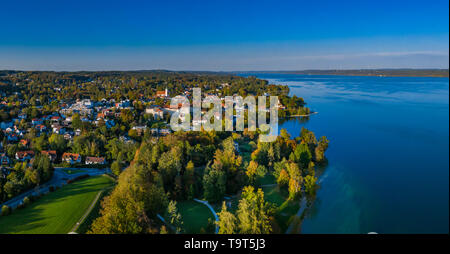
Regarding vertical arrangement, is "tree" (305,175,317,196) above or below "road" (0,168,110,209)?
above

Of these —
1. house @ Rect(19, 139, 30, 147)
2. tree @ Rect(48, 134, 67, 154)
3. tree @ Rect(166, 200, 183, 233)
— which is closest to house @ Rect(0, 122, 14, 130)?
house @ Rect(19, 139, 30, 147)

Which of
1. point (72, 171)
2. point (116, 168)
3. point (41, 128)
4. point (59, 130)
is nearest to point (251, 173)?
point (116, 168)

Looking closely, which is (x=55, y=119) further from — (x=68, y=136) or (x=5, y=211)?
(x=5, y=211)

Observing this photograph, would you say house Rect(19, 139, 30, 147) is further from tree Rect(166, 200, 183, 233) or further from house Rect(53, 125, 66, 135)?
tree Rect(166, 200, 183, 233)

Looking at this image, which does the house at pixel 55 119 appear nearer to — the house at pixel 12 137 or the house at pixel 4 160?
the house at pixel 12 137

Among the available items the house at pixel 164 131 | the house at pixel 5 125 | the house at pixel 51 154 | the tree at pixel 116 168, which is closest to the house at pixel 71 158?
the house at pixel 51 154
